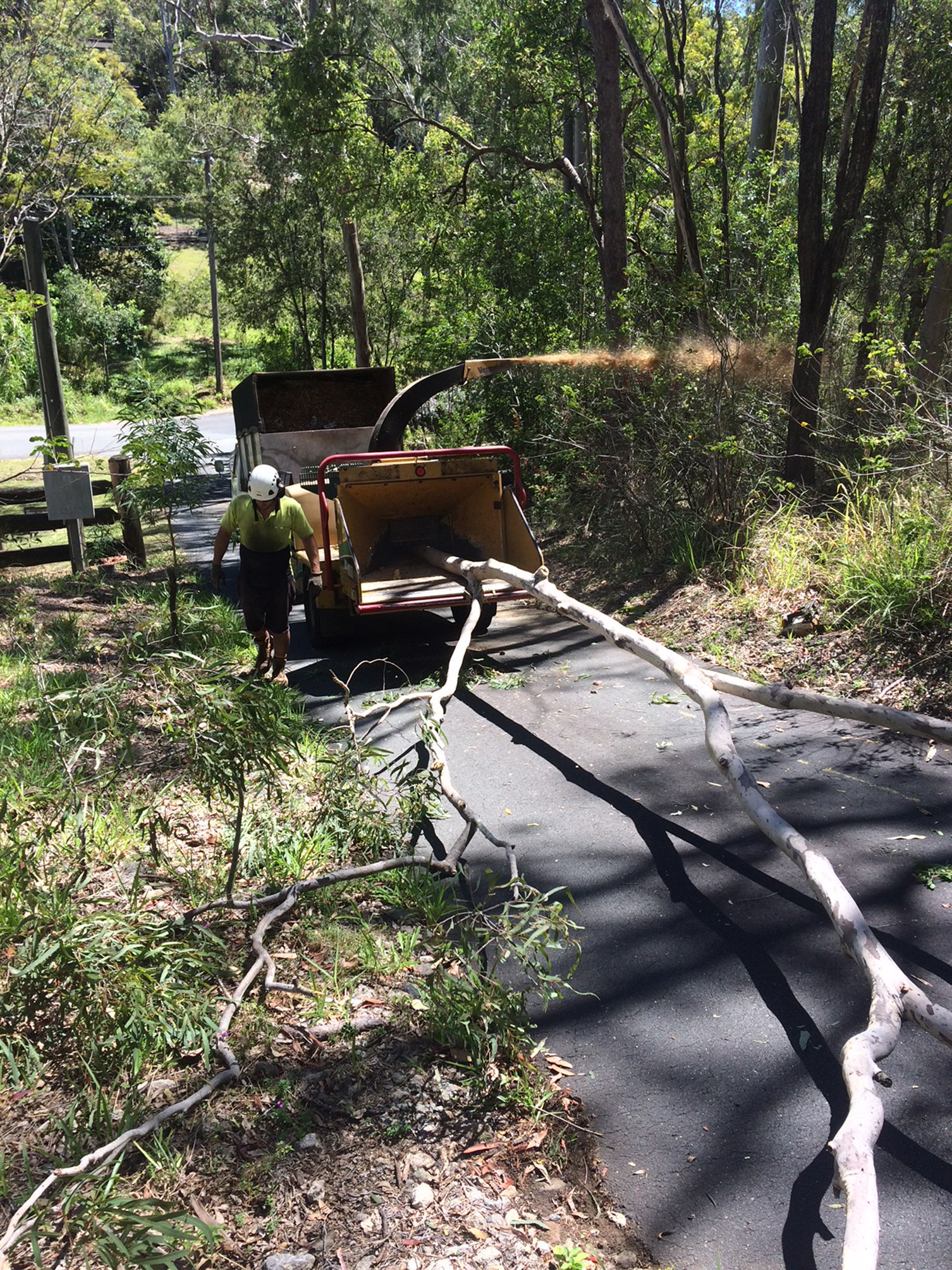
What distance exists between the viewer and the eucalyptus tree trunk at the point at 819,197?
880cm

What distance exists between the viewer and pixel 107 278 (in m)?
44.5

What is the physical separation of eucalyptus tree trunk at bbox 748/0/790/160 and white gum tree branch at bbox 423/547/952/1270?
1221cm

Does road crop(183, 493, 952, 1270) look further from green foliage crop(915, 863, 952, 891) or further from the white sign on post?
the white sign on post

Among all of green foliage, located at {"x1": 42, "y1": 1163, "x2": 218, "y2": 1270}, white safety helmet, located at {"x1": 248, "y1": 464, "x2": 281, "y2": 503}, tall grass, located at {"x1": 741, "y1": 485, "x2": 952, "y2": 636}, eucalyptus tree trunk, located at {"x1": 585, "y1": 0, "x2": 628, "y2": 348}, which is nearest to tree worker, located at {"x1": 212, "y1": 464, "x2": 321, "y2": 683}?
white safety helmet, located at {"x1": 248, "y1": 464, "x2": 281, "y2": 503}

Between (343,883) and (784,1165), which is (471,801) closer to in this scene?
(343,883)

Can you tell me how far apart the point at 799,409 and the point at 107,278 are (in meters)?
42.2

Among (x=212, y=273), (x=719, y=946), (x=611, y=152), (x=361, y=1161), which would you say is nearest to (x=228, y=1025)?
(x=361, y=1161)

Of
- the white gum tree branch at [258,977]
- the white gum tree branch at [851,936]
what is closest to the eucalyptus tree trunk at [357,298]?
the white gum tree branch at [851,936]

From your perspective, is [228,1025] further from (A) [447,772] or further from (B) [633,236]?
(B) [633,236]

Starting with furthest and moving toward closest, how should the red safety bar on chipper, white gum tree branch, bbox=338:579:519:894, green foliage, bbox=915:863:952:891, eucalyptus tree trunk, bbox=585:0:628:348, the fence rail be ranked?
1. eucalyptus tree trunk, bbox=585:0:628:348
2. the fence rail
3. the red safety bar on chipper
4. white gum tree branch, bbox=338:579:519:894
5. green foliage, bbox=915:863:952:891

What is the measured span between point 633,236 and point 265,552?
10287 mm

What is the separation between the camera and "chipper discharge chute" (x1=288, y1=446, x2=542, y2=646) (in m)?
8.54

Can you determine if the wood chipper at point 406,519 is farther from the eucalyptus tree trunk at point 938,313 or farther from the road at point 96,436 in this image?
the road at point 96,436

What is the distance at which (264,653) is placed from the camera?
8.26 metres
